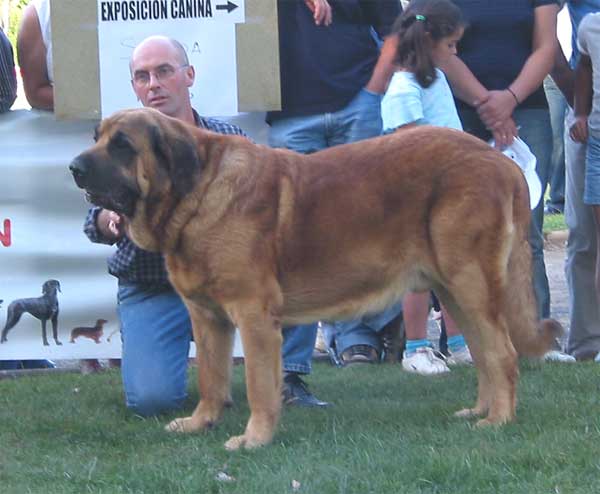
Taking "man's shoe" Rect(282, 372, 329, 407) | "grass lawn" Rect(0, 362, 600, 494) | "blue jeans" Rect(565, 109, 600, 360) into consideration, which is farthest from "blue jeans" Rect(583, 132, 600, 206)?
"man's shoe" Rect(282, 372, 329, 407)

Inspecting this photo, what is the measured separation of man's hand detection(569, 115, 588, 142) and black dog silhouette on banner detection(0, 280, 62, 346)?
10.7 ft

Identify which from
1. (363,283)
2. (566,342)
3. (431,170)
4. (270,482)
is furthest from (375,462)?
(566,342)

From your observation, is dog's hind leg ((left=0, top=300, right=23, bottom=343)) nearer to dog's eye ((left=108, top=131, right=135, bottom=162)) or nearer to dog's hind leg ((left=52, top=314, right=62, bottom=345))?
dog's hind leg ((left=52, top=314, right=62, bottom=345))

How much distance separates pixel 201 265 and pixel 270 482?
100 cm

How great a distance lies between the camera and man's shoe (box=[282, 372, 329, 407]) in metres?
5.79

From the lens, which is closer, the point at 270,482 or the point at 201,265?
the point at 270,482

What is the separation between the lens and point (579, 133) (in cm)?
683

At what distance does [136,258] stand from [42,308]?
5.11ft

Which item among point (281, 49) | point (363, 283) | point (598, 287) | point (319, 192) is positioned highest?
point (281, 49)

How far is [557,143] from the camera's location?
1330 centimetres

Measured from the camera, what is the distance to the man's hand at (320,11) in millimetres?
6547

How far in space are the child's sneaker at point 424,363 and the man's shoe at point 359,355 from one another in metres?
0.37

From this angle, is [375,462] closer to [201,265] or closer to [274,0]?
[201,265]

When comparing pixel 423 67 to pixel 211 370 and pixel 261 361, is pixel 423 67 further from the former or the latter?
pixel 261 361
